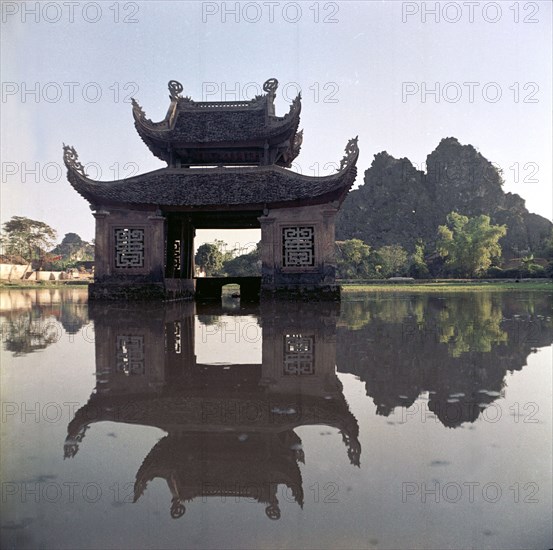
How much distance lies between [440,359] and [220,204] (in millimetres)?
14077

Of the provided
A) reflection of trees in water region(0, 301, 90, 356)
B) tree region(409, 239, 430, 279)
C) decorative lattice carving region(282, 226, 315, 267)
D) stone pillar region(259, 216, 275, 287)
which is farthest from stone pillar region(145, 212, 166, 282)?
tree region(409, 239, 430, 279)

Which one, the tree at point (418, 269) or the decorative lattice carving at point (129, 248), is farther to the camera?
the tree at point (418, 269)

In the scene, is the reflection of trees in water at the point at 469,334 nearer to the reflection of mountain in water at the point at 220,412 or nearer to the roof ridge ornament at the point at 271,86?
the reflection of mountain in water at the point at 220,412

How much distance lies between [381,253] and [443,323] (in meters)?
54.9

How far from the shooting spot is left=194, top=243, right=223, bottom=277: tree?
183 feet

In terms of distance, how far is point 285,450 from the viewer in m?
2.73

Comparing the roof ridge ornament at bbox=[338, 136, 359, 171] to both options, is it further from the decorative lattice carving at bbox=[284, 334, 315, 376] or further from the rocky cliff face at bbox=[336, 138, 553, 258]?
the rocky cliff face at bbox=[336, 138, 553, 258]

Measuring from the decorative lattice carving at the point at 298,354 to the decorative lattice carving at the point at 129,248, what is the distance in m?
12.9

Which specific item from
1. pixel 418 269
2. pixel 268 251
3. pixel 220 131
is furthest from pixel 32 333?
pixel 418 269

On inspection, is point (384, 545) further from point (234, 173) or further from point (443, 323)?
point (234, 173)

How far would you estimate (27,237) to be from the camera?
64688 millimetres

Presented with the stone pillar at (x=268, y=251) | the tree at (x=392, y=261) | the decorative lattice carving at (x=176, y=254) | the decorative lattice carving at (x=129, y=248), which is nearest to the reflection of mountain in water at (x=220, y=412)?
the stone pillar at (x=268, y=251)

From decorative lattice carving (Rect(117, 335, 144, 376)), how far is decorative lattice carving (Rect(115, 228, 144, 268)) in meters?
11.6

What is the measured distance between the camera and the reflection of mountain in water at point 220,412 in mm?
2361
